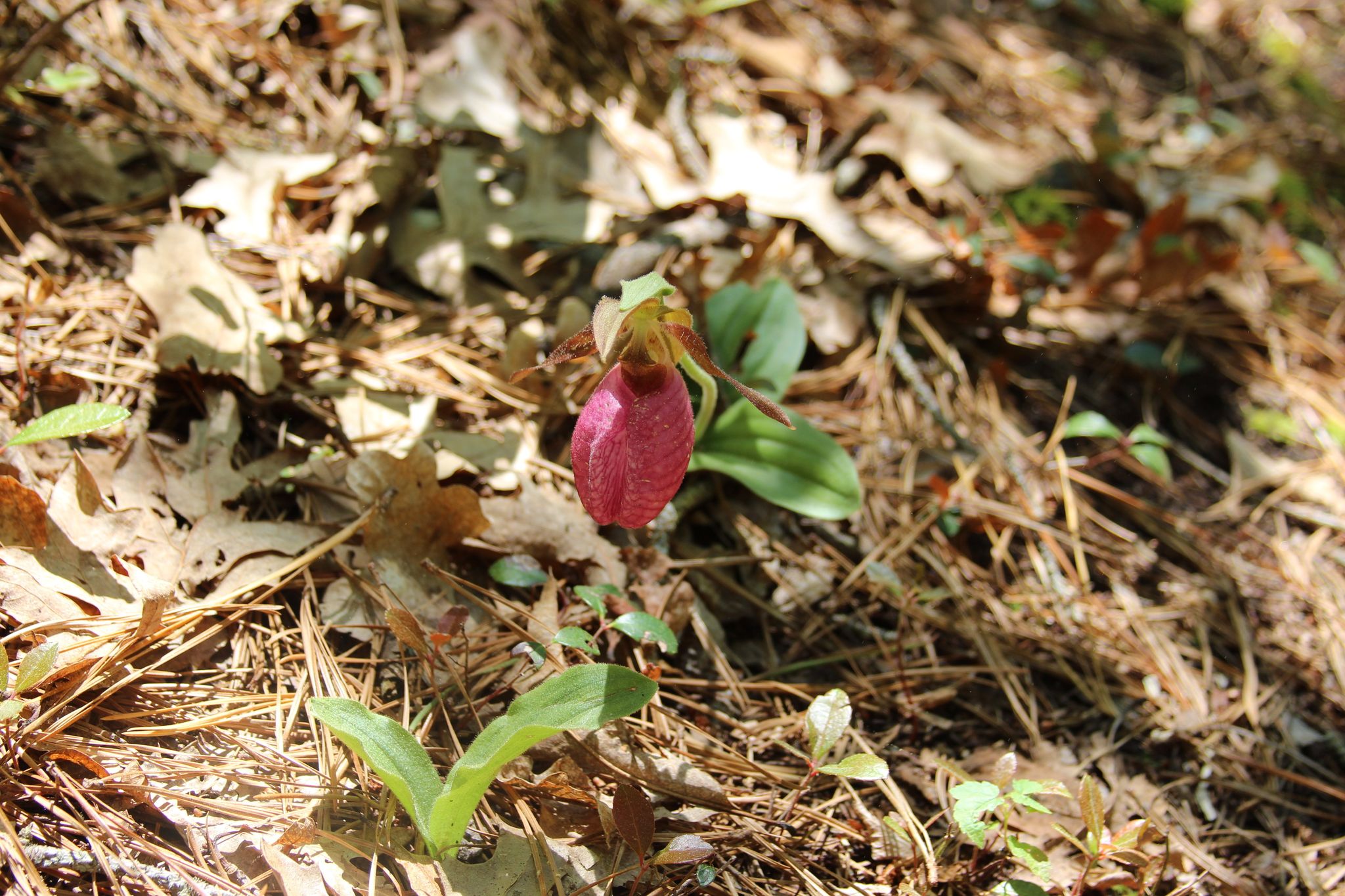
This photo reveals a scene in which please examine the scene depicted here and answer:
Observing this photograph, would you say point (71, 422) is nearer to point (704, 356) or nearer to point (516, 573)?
point (516, 573)

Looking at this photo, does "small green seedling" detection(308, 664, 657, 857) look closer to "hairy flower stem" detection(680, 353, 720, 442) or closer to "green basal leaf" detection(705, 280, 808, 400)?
"hairy flower stem" detection(680, 353, 720, 442)

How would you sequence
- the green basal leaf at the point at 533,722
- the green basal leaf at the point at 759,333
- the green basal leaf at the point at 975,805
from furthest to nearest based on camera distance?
the green basal leaf at the point at 759,333, the green basal leaf at the point at 975,805, the green basal leaf at the point at 533,722

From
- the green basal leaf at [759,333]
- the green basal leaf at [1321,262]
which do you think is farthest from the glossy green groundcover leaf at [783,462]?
the green basal leaf at [1321,262]

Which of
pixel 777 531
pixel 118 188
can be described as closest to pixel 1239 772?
pixel 777 531

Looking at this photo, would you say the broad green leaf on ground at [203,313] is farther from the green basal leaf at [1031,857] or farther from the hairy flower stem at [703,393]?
the green basal leaf at [1031,857]

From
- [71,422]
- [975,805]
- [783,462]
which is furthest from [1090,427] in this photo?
[71,422]

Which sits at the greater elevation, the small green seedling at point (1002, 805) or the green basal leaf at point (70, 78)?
the green basal leaf at point (70, 78)
